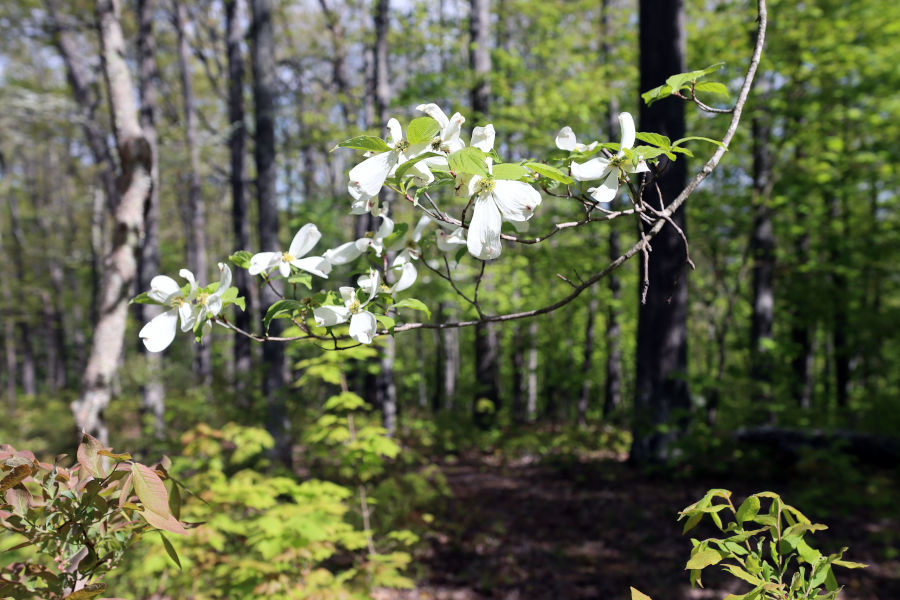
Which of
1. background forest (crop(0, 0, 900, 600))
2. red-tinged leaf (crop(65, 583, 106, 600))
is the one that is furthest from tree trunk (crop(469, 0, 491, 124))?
red-tinged leaf (crop(65, 583, 106, 600))

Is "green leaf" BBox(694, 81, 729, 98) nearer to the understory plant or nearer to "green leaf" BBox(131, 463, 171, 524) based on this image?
the understory plant

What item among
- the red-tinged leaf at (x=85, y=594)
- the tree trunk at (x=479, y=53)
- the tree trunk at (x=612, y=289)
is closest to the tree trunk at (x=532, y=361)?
the tree trunk at (x=612, y=289)

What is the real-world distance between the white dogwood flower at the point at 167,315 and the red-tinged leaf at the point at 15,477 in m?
0.24

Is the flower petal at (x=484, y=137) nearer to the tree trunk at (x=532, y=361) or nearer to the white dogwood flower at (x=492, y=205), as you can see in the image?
the white dogwood flower at (x=492, y=205)

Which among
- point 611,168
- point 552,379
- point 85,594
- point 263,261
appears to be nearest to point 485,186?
point 611,168

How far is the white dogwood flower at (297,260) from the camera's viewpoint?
0.95m

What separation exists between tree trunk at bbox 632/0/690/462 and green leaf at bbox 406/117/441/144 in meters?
3.89

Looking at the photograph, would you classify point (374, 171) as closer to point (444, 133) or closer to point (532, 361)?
point (444, 133)

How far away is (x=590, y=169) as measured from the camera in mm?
868

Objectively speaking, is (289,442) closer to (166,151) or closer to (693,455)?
(693,455)

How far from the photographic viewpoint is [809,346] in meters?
9.99

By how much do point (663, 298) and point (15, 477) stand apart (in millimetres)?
4649

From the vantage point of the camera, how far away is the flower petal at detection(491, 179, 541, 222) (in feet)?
2.61

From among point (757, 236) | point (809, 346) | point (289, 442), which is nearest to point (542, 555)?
point (289, 442)
